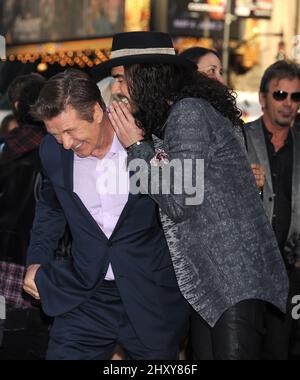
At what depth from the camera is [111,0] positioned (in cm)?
1741

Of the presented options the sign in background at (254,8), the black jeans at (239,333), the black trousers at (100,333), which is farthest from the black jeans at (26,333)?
the sign in background at (254,8)

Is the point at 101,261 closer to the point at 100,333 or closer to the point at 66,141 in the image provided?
the point at 100,333

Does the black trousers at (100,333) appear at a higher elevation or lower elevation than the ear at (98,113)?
lower

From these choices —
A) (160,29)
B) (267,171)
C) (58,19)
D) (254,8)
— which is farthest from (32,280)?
(58,19)

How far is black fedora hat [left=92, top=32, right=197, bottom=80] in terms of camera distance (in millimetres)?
3736

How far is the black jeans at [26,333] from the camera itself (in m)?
5.04

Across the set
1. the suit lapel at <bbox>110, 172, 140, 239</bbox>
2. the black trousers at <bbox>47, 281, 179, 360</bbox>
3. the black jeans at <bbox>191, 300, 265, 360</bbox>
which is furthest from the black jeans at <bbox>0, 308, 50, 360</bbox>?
the black jeans at <bbox>191, 300, 265, 360</bbox>

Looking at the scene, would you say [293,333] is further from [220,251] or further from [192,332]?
[220,251]

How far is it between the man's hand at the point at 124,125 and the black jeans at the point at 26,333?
70.7 inches

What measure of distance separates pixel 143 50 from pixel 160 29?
1279 cm

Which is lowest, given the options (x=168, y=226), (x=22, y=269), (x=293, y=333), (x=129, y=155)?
(x=293, y=333)

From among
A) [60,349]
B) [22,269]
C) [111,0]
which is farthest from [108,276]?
[111,0]

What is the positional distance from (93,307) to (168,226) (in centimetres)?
57

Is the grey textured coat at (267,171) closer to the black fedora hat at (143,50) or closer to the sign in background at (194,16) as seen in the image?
the black fedora hat at (143,50)
